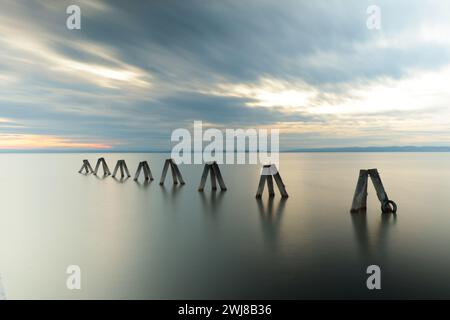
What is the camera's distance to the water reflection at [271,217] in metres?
9.28

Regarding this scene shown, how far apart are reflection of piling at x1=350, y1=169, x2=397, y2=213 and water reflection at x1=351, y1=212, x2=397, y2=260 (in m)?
0.30

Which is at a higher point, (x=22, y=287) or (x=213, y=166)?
(x=213, y=166)

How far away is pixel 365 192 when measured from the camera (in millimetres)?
Result: 11539

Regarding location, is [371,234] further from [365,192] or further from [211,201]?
[211,201]

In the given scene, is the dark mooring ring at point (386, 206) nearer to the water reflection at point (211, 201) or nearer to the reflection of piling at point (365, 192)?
the reflection of piling at point (365, 192)

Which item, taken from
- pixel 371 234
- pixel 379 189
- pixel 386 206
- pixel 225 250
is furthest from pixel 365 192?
pixel 225 250

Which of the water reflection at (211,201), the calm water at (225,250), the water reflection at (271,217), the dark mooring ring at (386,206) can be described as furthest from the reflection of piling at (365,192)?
the water reflection at (211,201)

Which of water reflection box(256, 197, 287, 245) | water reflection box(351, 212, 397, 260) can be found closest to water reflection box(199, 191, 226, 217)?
water reflection box(256, 197, 287, 245)

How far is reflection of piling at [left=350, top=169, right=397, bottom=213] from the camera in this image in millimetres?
10648

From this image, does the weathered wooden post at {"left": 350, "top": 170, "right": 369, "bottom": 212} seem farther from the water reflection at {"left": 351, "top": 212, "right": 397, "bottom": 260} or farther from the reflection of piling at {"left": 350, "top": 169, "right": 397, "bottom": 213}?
the water reflection at {"left": 351, "top": 212, "right": 397, "bottom": 260}
